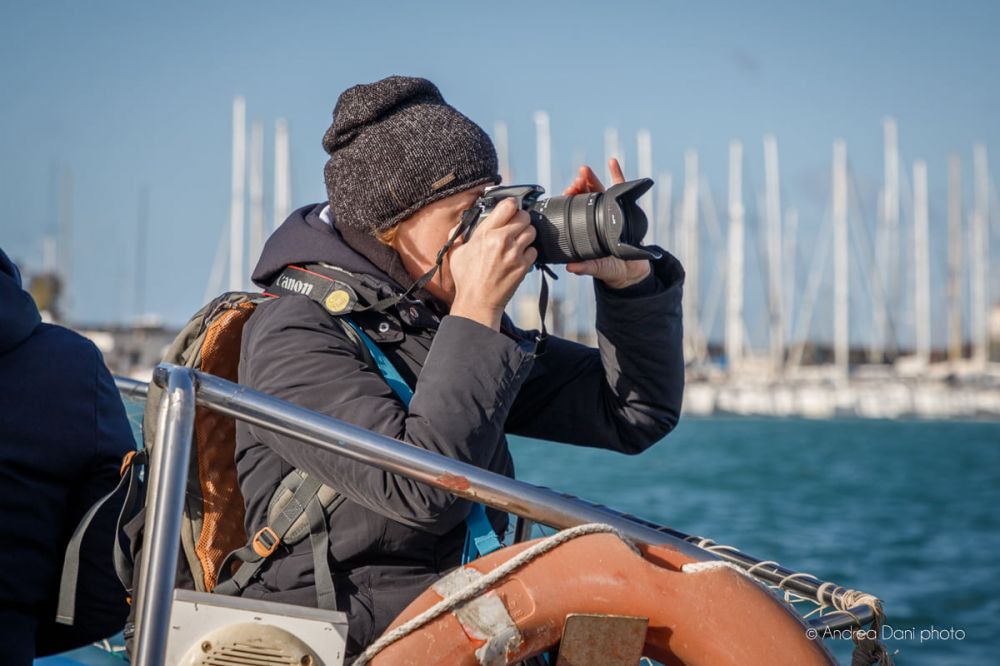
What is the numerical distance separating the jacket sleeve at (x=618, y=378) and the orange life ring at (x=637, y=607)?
0.72m

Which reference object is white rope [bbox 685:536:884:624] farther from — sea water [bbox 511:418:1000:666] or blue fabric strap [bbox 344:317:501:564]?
blue fabric strap [bbox 344:317:501:564]

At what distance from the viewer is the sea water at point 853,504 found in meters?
9.79

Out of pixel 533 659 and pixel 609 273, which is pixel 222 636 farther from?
pixel 609 273

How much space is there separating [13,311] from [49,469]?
0.29m

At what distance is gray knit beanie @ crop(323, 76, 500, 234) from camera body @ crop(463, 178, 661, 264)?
3.9 inches

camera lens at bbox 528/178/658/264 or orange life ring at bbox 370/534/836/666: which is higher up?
camera lens at bbox 528/178/658/264

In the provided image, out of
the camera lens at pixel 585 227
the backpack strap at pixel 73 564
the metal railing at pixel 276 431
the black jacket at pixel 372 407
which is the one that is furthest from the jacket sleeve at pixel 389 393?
the backpack strap at pixel 73 564

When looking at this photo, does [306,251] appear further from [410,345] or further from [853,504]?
[853,504]

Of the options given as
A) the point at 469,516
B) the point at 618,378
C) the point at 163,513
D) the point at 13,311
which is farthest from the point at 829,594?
the point at 13,311

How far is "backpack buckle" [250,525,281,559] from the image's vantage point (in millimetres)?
1802

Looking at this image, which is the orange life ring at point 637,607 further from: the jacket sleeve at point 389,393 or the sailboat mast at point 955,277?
the sailboat mast at point 955,277

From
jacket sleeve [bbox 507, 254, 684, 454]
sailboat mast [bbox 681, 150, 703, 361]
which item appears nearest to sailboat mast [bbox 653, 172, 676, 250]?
sailboat mast [bbox 681, 150, 703, 361]

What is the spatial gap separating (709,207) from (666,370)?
3969 centimetres

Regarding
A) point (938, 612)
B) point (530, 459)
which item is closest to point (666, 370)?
point (938, 612)
